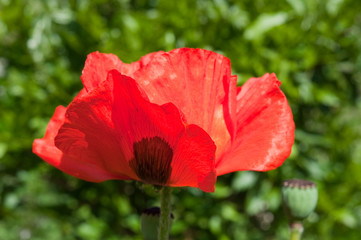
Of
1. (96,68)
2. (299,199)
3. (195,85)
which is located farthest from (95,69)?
(299,199)

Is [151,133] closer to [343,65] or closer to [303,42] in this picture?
[303,42]

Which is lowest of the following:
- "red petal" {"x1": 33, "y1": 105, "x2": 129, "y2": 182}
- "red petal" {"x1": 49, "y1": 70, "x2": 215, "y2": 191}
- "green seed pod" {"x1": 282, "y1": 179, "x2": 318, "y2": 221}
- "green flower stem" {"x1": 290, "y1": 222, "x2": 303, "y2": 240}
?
"green flower stem" {"x1": 290, "y1": 222, "x2": 303, "y2": 240}

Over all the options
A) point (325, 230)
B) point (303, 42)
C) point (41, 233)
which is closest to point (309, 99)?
point (303, 42)

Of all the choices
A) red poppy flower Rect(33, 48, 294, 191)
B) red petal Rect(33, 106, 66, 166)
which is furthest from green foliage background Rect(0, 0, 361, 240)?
red poppy flower Rect(33, 48, 294, 191)

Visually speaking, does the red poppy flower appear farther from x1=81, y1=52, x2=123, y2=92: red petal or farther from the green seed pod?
the green seed pod

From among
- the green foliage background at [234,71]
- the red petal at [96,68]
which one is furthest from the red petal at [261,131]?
the green foliage background at [234,71]

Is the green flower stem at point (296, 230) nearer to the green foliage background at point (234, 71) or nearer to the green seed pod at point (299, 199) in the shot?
the green seed pod at point (299, 199)
